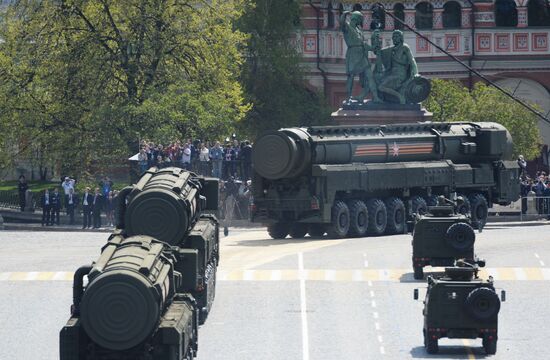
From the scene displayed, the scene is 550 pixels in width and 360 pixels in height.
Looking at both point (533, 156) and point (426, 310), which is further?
point (533, 156)

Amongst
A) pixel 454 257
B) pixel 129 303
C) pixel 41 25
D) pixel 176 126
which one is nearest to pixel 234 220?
pixel 176 126

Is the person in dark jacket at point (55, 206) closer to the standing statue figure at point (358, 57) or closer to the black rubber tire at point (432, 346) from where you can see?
the standing statue figure at point (358, 57)

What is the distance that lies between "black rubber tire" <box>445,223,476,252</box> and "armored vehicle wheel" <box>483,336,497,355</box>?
9777 mm

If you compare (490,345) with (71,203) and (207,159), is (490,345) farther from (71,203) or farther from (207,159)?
(71,203)

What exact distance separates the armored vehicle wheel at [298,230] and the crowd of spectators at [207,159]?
19.1ft

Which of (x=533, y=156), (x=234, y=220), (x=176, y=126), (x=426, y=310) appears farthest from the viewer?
(x=533, y=156)

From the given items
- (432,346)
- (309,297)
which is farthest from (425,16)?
(432,346)

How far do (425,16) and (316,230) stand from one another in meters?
31.3

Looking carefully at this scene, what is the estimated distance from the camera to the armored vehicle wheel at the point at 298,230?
59.5 m

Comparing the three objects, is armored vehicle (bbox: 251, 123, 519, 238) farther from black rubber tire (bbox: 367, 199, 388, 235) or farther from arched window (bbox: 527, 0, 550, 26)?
arched window (bbox: 527, 0, 550, 26)

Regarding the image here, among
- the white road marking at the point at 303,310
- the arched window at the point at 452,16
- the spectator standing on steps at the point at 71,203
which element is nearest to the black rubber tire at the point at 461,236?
the white road marking at the point at 303,310

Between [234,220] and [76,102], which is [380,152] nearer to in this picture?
[234,220]

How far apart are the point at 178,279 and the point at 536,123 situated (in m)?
52.8

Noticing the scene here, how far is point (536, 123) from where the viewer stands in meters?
84.2
